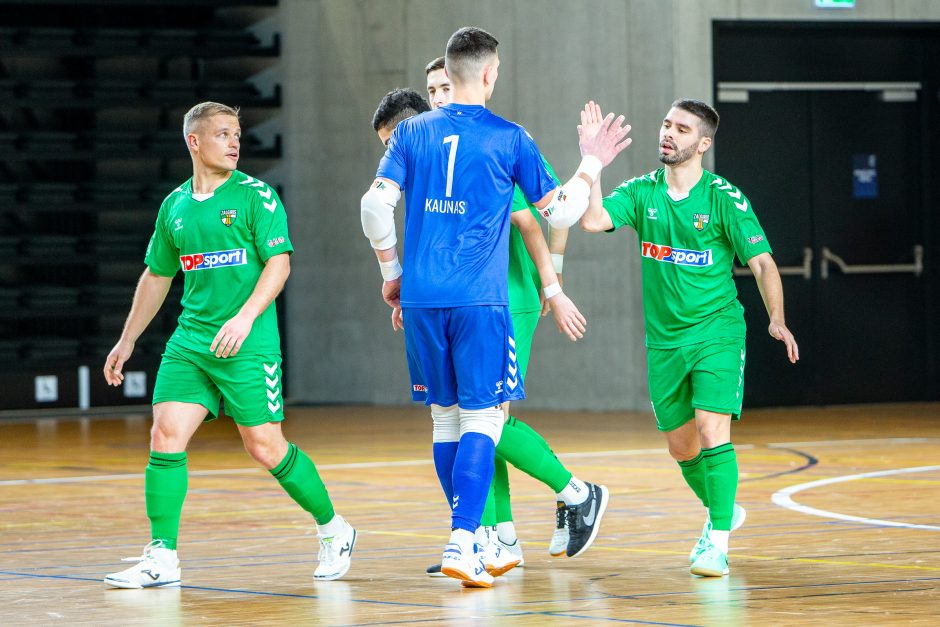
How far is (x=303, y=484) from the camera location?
550 centimetres

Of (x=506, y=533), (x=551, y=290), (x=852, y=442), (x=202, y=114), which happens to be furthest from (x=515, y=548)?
(x=852, y=442)

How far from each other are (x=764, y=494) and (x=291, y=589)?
321 cm

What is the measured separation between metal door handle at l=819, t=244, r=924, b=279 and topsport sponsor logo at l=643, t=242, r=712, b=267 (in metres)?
8.70

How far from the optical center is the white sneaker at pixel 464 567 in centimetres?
481

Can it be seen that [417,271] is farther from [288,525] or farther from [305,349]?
[305,349]

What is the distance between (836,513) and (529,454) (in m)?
1.74

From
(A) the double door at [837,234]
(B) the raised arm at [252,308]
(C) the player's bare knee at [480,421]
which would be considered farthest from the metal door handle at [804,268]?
(C) the player's bare knee at [480,421]

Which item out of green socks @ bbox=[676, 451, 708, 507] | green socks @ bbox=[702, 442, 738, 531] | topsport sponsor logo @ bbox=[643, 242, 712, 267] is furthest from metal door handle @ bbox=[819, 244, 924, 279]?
green socks @ bbox=[702, 442, 738, 531]

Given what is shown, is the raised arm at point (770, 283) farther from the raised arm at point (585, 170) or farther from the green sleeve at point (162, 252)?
the green sleeve at point (162, 252)

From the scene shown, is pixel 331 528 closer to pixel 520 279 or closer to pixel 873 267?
pixel 520 279

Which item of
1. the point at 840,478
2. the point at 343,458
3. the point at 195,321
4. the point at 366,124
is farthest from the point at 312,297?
the point at 195,321

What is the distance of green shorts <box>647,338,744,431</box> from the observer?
18.2 feet

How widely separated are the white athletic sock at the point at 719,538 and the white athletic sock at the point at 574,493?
22.7 inches

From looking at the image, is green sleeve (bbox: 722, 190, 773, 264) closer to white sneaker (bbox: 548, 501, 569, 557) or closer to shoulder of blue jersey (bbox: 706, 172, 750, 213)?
shoulder of blue jersey (bbox: 706, 172, 750, 213)
